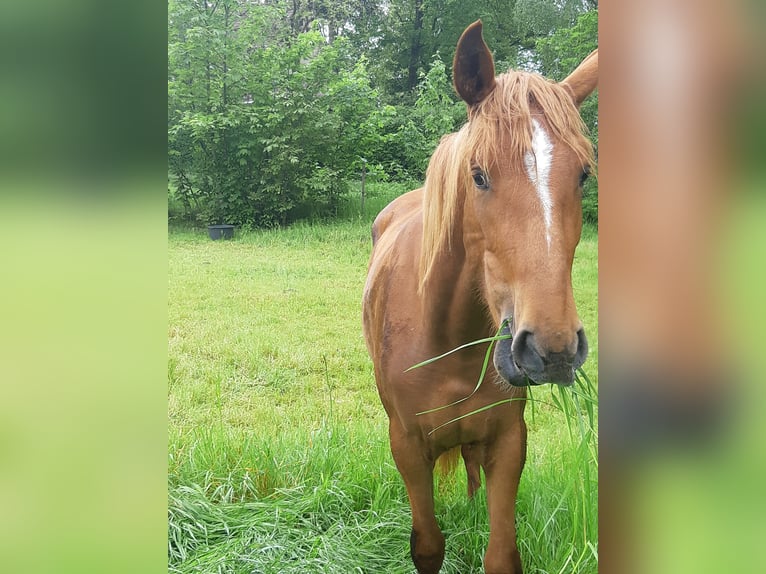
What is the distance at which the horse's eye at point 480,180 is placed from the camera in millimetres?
1017

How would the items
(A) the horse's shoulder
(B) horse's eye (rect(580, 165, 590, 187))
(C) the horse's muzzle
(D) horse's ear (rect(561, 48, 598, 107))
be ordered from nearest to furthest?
(C) the horse's muzzle
(B) horse's eye (rect(580, 165, 590, 187))
(D) horse's ear (rect(561, 48, 598, 107))
(A) the horse's shoulder

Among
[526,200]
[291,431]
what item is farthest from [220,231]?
[526,200]

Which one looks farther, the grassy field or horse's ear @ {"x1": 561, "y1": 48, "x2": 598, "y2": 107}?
the grassy field

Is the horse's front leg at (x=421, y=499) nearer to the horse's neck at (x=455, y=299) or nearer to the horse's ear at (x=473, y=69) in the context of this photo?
the horse's neck at (x=455, y=299)

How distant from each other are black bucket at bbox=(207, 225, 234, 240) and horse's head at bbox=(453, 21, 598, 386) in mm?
1030

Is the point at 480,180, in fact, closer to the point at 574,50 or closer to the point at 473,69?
the point at 473,69

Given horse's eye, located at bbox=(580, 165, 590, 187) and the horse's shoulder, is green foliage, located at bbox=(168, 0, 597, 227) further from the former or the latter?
horse's eye, located at bbox=(580, 165, 590, 187)

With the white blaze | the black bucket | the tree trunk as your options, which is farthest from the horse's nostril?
the black bucket

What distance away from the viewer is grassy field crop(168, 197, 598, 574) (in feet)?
5.12
